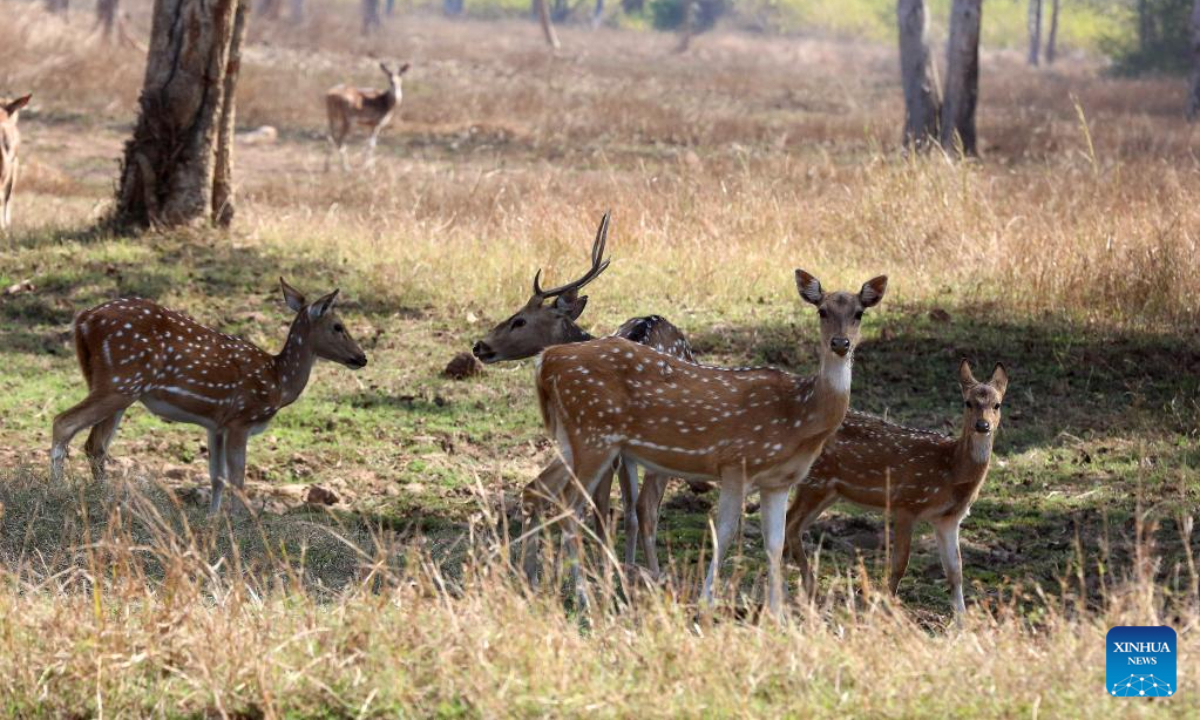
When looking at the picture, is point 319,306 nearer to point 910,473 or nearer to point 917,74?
point 910,473

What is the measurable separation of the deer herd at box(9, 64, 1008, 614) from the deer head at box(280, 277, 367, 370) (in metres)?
0.61

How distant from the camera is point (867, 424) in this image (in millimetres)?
7879

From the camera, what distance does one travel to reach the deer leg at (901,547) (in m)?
7.51

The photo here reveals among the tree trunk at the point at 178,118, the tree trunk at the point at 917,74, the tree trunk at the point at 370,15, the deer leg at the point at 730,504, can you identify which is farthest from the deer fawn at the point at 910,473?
the tree trunk at the point at 370,15

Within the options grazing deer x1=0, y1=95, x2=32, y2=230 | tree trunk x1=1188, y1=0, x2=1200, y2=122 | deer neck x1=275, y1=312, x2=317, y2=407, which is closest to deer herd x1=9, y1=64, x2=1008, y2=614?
deer neck x1=275, y1=312, x2=317, y2=407

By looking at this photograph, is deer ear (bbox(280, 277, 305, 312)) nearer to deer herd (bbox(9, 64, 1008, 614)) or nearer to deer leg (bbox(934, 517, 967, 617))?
deer herd (bbox(9, 64, 1008, 614))

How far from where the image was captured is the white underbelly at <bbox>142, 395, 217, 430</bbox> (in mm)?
9023

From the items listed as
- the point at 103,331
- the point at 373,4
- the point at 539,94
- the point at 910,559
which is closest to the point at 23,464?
the point at 103,331

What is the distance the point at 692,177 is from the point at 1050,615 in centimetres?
1136

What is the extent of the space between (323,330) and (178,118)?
4992 mm

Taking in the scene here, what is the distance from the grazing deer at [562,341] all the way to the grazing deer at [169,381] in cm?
128

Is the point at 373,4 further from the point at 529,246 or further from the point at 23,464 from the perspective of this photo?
the point at 23,464

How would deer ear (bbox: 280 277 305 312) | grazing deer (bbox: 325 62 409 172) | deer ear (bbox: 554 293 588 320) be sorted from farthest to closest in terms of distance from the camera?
1. grazing deer (bbox: 325 62 409 172)
2. deer ear (bbox: 280 277 305 312)
3. deer ear (bbox: 554 293 588 320)

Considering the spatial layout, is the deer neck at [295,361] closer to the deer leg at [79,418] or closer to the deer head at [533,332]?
the deer leg at [79,418]
